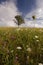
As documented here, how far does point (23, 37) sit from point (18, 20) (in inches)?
3102

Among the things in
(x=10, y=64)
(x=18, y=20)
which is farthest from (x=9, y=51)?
(x=18, y=20)

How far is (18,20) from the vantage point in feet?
287

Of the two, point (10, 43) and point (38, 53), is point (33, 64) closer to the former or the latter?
point (38, 53)

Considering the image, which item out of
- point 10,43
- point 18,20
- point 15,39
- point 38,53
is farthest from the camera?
point 18,20

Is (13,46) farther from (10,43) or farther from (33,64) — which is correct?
(33,64)

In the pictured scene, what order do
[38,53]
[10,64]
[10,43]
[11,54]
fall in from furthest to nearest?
[10,43], [38,53], [11,54], [10,64]

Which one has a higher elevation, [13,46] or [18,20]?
[13,46]

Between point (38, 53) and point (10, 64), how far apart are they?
4.58 ft

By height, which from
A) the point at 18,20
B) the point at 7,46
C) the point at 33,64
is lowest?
the point at 18,20

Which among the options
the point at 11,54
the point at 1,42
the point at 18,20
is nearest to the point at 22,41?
the point at 1,42

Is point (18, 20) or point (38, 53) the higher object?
point (38, 53)

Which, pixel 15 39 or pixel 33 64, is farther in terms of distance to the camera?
pixel 15 39

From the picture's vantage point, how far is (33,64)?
6.40 meters

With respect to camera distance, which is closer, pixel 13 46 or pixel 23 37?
pixel 13 46
